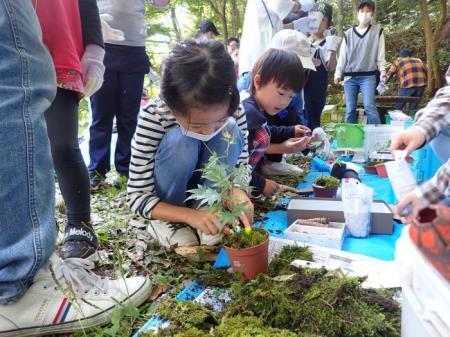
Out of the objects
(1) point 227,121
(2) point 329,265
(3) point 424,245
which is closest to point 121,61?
(1) point 227,121

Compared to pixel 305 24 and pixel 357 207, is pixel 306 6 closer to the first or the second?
pixel 305 24

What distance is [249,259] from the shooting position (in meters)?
1.13

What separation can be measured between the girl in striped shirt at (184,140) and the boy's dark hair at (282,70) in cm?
44

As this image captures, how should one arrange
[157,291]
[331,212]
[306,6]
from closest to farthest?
[157,291], [331,212], [306,6]

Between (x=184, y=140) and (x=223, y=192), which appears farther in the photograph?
(x=184, y=140)

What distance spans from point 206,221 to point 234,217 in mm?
224

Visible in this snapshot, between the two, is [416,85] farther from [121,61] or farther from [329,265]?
[329,265]

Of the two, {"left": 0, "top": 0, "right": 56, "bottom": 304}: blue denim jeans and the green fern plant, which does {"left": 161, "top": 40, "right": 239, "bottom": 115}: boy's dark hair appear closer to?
the green fern plant

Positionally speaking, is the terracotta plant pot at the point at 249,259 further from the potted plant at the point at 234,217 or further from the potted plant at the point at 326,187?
the potted plant at the point at 326,187

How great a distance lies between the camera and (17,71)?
0.99 meters

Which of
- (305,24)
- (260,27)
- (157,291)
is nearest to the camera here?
(157,291)

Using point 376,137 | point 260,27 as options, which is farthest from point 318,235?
point 260,27

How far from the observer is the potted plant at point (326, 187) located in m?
2.04

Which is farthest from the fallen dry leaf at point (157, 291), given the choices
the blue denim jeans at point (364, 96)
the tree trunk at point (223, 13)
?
the tree trunk at point (223, 13)
